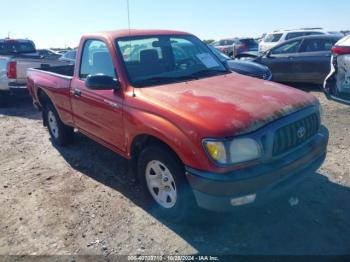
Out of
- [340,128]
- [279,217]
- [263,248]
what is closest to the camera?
[263,248]

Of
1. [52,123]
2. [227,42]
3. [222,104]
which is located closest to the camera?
[222,104]

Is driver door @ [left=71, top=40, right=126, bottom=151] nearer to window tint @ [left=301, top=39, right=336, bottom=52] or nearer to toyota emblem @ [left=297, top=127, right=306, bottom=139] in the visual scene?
toyota emblem @ [left=297, top=127, right=306, bottom=139]

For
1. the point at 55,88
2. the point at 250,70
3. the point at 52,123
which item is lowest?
the point at 52,123

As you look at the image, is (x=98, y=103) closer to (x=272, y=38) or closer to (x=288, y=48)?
(x=288, y=48)

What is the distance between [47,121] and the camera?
6.49 meters

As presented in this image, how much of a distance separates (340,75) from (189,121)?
6199 mm

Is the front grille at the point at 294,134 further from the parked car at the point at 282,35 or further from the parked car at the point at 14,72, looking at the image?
the parked car at the point at 282,35

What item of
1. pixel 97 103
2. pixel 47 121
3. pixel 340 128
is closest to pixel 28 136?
pixel 47 121

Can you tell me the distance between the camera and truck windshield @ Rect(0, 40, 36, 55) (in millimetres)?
12055

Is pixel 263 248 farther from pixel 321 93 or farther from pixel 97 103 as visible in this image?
pixel 321 93

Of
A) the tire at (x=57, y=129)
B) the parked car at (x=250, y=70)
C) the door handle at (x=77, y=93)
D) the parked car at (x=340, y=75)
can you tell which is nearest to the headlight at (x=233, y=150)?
the door handle at (x=77, y=93)

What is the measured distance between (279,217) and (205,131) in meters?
1.42

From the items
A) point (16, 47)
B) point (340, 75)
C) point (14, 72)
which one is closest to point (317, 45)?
point (340, 75)

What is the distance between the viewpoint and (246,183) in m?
3.03
